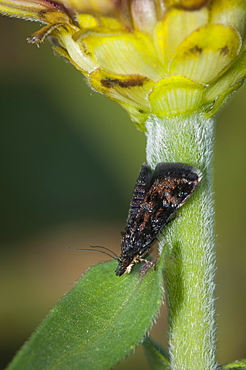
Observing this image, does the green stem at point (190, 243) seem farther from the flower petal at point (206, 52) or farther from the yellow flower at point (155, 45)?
the flower petal at point (206, 52)

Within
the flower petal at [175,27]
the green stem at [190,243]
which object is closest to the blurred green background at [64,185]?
the green stem at [190,243]

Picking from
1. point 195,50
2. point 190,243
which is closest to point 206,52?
point 195,50

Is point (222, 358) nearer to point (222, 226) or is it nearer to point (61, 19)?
point (222, 226)

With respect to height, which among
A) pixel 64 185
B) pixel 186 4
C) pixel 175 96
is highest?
pixel 186 4

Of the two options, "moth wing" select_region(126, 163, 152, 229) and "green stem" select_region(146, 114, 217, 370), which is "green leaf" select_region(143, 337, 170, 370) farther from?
"moth wing" select_region(126, 163, 152, 229)

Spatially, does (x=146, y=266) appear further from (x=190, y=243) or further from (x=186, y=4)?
(x=186, y=4)

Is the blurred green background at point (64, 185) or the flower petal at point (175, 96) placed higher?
the flower petal at point (175, 96)

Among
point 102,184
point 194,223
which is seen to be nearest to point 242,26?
point 194,223
